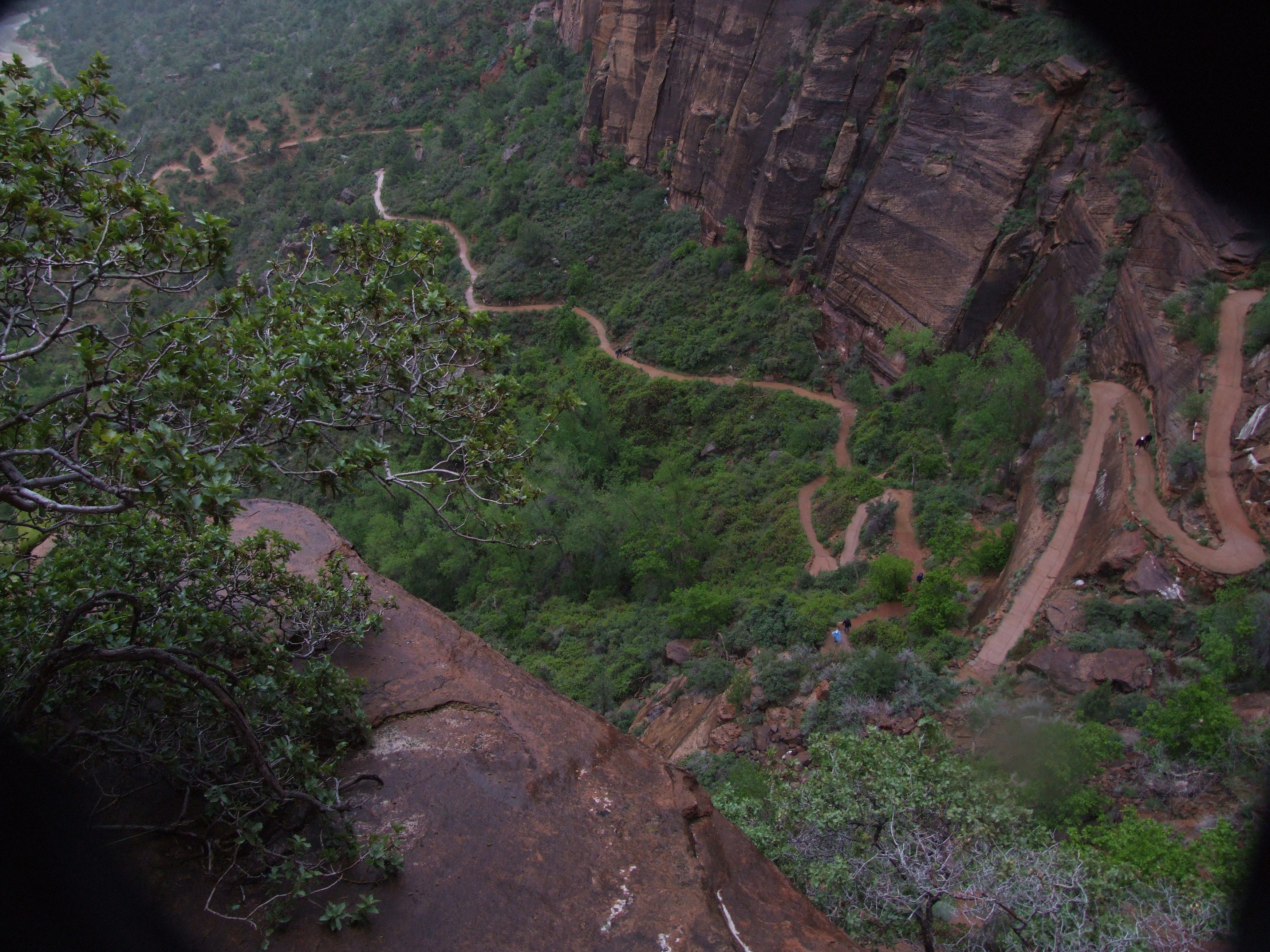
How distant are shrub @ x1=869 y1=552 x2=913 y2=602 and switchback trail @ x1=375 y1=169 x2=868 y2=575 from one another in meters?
2.98

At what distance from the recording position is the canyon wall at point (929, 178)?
17078mm

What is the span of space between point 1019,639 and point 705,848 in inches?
419

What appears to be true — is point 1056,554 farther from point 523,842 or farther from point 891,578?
point 523,842

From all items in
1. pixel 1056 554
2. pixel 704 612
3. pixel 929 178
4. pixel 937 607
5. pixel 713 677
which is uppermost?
pixel 929 178

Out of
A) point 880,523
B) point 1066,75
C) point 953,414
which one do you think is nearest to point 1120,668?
point 880,523

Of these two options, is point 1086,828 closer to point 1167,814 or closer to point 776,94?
point 1167,814

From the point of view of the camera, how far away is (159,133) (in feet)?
179

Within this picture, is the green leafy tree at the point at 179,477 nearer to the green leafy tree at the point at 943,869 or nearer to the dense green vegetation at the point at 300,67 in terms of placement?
the green leafy tree at the point at 943,869

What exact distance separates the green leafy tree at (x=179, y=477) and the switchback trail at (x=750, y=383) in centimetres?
846

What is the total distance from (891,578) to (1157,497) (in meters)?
5.64

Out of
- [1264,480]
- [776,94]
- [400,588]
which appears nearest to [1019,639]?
[1264,480]

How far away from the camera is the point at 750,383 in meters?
29.1

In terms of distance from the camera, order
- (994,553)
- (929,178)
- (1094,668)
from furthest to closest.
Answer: (929,178) < (994,553) < (1094,668)

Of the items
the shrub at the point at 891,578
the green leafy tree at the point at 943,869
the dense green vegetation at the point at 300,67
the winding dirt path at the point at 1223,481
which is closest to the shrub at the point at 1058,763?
the green leafy tree at the point at 943,869
